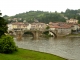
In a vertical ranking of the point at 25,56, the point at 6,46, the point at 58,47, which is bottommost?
the point at 58,47

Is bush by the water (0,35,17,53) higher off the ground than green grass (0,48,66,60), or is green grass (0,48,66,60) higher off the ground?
bush by the water (0,35,17,53)

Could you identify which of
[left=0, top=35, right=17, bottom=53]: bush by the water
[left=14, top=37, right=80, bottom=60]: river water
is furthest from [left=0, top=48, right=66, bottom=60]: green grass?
[left=14, top=37, right=80, bottom=60]: river water

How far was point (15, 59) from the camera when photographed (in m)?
30.5

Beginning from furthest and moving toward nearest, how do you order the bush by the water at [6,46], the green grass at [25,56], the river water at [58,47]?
the river water at [58,47] < the bush by the water at [6,46] < the green grass at [25,56]

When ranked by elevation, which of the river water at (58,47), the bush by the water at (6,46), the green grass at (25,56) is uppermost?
the bush by the water at (6,46)

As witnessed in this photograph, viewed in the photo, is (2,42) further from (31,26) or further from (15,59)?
(31,26)

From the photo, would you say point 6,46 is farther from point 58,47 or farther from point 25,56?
point 58,47

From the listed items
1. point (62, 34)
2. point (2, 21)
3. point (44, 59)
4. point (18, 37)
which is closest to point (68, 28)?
point (62, 34)

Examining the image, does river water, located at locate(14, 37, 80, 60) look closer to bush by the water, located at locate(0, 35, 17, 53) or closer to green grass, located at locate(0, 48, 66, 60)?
green grass, located at locate(0, 48, 66, 60)

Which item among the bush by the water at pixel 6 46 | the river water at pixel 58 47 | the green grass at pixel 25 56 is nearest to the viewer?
the green grass at pixel 25 56

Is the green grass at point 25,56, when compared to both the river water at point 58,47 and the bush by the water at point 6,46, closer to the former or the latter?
the bush by the water at point 6,46

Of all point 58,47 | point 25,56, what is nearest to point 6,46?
point 25,56

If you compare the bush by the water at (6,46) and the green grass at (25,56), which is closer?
the green grass at (25,56)

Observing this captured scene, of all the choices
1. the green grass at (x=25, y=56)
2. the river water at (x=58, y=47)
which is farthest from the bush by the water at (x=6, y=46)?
the river water at (x=58, y=47)
